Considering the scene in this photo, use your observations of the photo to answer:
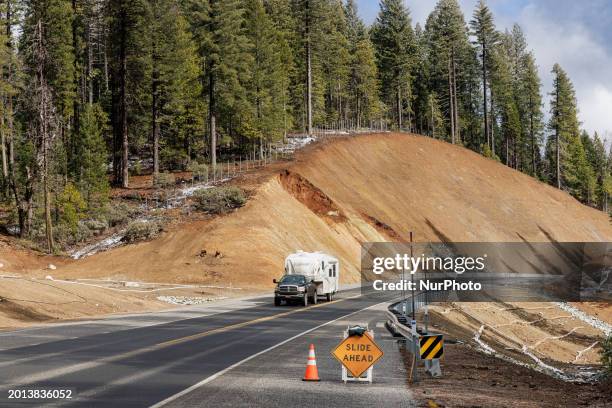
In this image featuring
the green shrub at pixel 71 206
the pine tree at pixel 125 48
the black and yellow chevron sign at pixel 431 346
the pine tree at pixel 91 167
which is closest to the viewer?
the black and yellow chevron sign at pixel 431 346

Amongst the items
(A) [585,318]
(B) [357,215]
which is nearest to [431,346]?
(A) [585,318]

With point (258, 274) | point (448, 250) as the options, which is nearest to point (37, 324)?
point (258, 274)

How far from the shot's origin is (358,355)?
12.6 metres

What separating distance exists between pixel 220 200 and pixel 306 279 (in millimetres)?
21561

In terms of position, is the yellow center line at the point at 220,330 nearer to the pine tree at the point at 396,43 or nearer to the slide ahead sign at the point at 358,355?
the slide ahead sign at the point at 358,355

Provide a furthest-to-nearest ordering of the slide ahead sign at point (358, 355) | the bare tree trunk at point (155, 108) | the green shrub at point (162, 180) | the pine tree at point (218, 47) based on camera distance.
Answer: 1. the bare tree trunk at point (155, 108)
2. the pine tree at point (218, 47)
3. the green shrub at point (162, 180)
4. the slide ahead sign at point (358, 355)

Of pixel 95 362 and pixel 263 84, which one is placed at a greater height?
pixel 263 84

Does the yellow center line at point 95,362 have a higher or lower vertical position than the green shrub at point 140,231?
lower

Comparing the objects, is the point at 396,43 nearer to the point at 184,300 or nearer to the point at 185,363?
the point at 184,300

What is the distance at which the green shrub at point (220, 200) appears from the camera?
177 feet

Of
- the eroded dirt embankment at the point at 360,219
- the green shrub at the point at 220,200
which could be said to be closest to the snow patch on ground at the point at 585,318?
the eroded dirt embankment at the point at 360,219

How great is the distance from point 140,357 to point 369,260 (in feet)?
155

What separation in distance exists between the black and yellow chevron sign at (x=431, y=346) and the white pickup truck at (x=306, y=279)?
1958 cm

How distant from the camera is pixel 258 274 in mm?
45844
